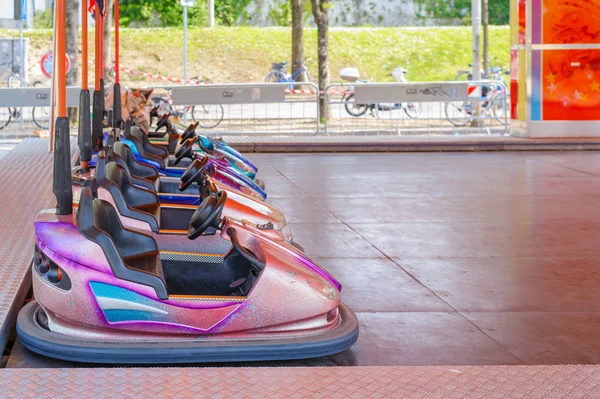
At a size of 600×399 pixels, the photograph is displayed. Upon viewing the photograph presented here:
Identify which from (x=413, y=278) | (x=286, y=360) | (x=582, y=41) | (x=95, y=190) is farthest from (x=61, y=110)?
(x=582, y=41)

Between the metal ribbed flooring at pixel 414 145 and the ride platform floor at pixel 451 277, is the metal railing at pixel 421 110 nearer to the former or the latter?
the metal ribbed flooring at pixel 414 145

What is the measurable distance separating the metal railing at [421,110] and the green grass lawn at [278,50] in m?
11.7

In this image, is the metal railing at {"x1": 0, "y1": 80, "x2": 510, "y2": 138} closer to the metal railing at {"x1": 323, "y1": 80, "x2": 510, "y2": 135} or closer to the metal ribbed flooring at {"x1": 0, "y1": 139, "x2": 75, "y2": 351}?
the metal railing at {"x1": 323, "y1": 80, "x2": 510, "y2": 135}

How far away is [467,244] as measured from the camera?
6773 millimetres

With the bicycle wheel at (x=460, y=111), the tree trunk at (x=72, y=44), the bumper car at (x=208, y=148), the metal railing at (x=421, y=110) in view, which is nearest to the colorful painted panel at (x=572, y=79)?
the metal railing at (x=421, y=110)

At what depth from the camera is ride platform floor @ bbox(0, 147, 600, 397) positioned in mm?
3490

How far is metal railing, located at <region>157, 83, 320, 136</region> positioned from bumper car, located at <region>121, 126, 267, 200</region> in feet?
24.6

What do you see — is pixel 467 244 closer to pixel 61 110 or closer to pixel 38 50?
pixel 61 110

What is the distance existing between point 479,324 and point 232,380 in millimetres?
1698

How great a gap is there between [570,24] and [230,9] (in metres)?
22.2

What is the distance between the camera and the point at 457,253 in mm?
6453

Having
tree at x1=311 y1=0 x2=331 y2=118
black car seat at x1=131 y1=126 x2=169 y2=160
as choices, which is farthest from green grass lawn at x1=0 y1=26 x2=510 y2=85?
black car seat at x1=131 y1=126 x2=169 y2=160

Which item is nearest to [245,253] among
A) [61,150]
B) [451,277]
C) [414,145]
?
[61,150]

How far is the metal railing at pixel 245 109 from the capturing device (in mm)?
15211
